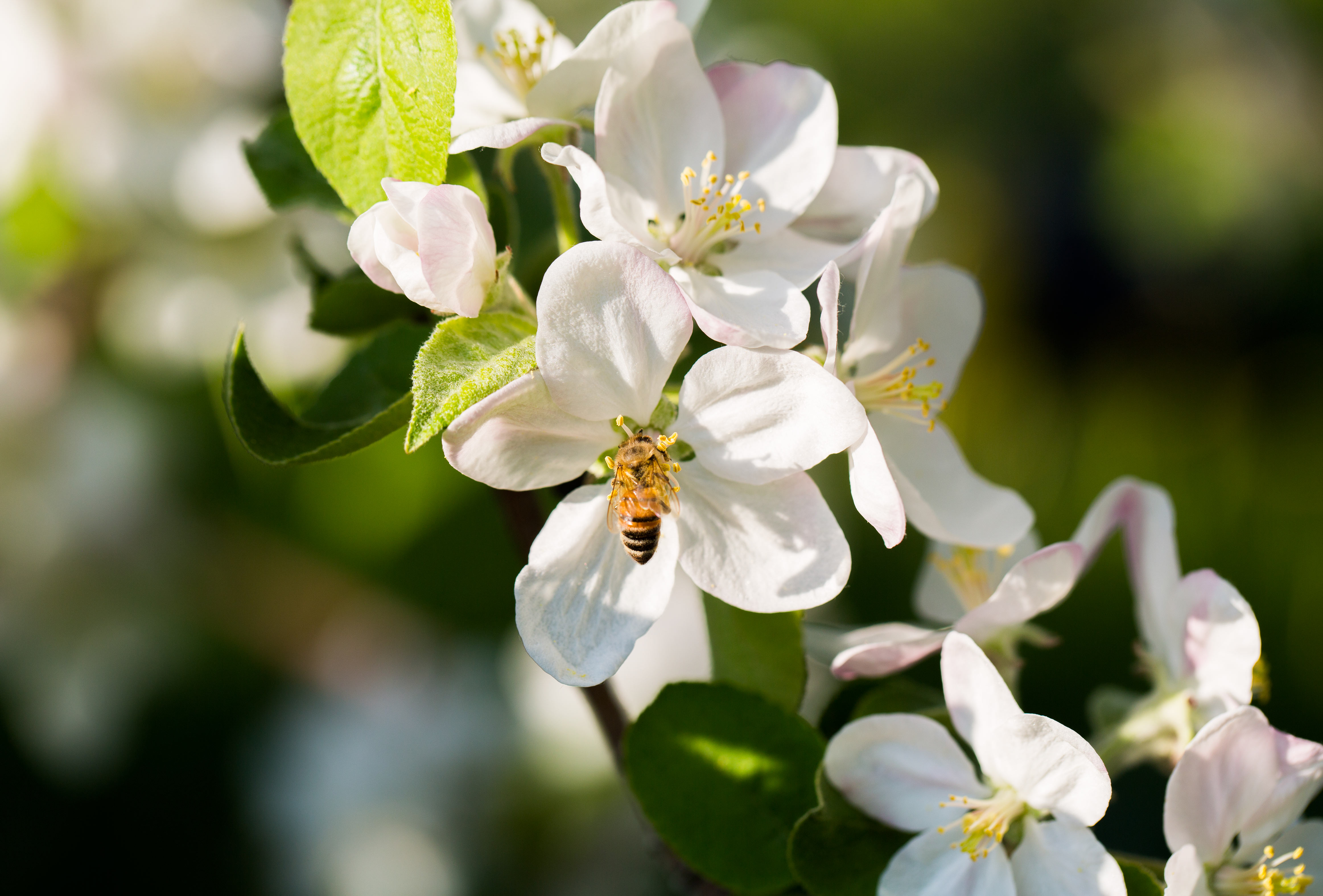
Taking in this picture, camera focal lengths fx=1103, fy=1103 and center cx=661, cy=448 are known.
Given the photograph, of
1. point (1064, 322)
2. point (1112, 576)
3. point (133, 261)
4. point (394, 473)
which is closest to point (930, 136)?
point (1064, 322)

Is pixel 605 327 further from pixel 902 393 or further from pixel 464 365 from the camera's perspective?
pixel 902 393

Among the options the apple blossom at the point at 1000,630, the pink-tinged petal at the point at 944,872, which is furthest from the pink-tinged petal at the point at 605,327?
the pink-tinged petal at the point at 944,872

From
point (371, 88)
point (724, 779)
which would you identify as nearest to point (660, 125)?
point (371, 88)

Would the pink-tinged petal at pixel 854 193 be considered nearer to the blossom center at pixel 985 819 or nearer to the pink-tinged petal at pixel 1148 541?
the pink-tinged petal at pixel 1148 541

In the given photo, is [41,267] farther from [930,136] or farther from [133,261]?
[930,136]

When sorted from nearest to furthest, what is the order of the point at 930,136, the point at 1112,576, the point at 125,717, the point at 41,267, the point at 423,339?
the point at 423,339 → the point at 41,267 → the point at 125,717 → the point at 1112,576 → the point at 930,136

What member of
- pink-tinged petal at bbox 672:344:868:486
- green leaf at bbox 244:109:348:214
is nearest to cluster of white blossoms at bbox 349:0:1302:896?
pink-tinged petal at bbox 672:344:868:486

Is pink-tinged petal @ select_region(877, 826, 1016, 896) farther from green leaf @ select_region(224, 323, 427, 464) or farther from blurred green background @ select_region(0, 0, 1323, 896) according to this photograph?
green leaf @ select_region(224, 323, 427, 464)
